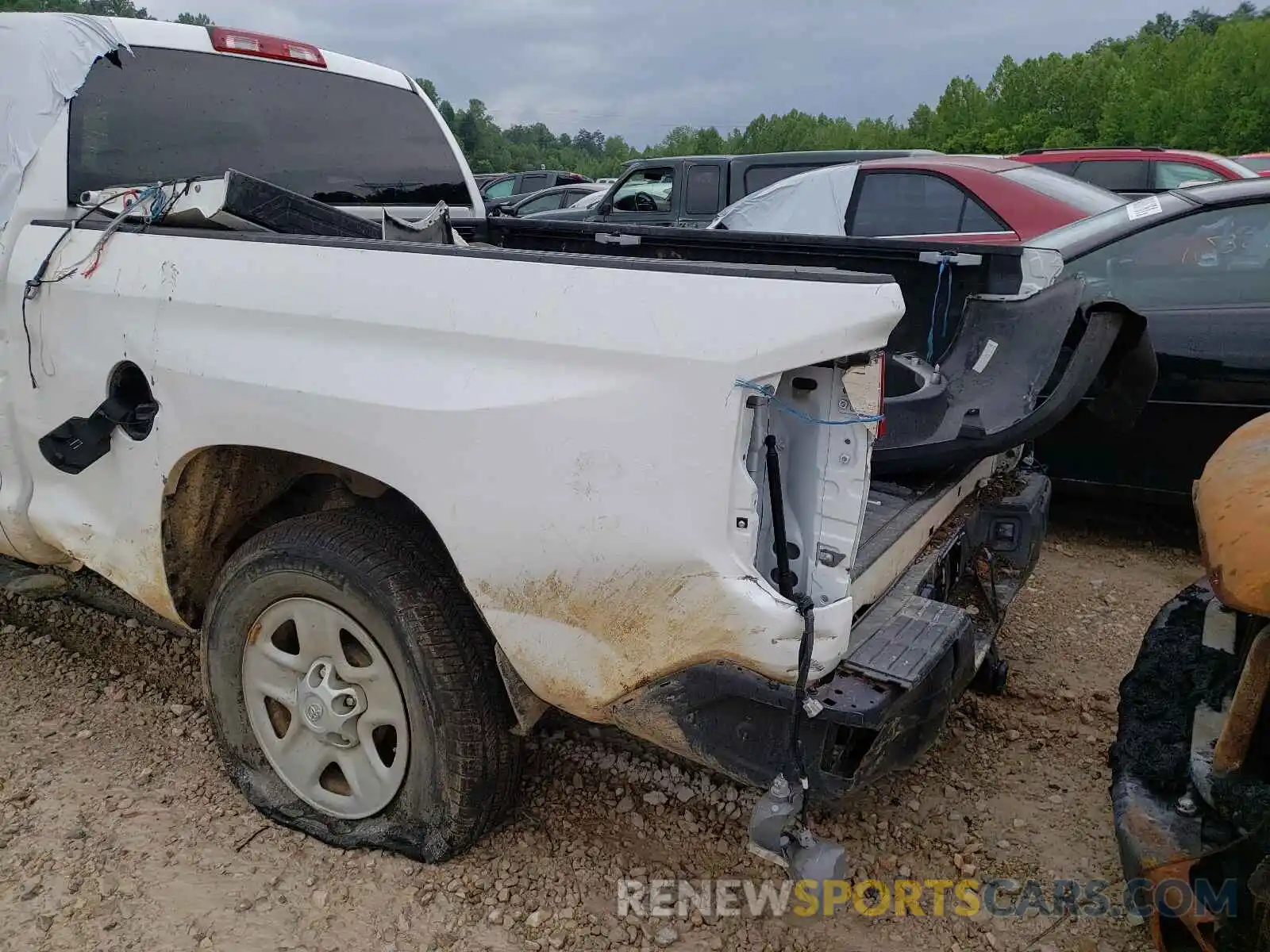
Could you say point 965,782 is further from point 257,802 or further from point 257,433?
point 257,433

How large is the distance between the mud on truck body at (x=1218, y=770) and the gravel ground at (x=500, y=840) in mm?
526

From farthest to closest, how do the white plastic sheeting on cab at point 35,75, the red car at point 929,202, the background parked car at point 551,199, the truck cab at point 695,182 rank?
the background parked car at point 551,199
the truck cab at point 695,182
the red car at point 929,202
the white plastic sheeting on cab at point 35,75

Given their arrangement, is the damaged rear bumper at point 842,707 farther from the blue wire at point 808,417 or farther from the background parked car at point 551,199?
the background parked car at point 551,199

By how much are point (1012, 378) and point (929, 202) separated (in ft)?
13.6

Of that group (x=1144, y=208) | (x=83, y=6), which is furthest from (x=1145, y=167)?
(x=83, y=6)

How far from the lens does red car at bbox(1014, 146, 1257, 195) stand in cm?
920

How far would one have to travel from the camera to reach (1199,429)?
4.11 meters

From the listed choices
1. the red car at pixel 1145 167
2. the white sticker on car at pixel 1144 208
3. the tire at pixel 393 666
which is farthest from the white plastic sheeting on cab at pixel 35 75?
the red car at pixel 1145 167

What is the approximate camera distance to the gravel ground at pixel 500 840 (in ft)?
7.36

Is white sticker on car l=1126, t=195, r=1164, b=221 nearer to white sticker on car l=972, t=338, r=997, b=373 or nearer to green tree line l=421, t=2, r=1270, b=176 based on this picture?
white sticker on car l=972, t=338, r=997, b=373

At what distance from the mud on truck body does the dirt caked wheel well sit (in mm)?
1548

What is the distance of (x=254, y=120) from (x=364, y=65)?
A: 0.67 metres

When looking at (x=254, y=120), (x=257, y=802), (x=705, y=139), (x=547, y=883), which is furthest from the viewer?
(x=705, y=139)

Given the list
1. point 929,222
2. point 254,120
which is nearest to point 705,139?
point 929,222
